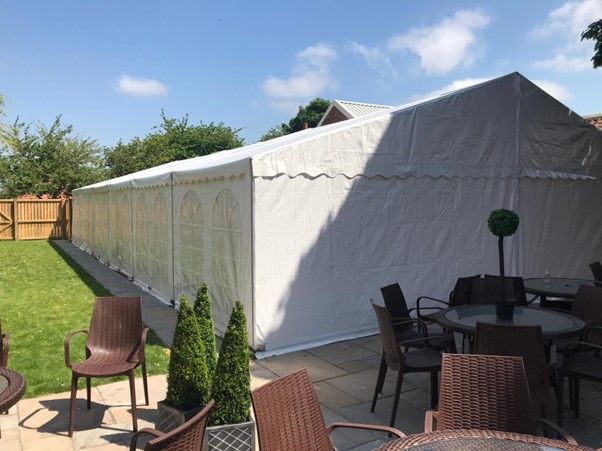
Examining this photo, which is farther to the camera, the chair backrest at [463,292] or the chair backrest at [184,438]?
the chair backrest at [463,292]

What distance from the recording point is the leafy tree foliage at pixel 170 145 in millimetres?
28828

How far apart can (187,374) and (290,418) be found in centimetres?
131

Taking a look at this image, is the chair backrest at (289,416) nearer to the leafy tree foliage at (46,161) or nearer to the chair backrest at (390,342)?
the chair backrest at (390,342)

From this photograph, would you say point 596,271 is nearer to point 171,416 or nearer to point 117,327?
point 171,416

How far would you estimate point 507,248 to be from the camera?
753 centimetres

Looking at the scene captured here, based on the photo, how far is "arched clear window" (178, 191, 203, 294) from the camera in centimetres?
676

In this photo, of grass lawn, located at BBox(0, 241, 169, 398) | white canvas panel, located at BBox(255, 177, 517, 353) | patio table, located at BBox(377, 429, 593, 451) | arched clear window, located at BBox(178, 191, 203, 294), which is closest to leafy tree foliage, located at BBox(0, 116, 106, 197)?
grass lawn, located at BBox(0, 241, 169, 398)

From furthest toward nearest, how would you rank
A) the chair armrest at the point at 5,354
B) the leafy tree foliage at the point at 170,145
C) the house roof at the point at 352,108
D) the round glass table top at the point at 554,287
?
the leafy tree foliage at the point at 170,145 → the house roof at the point at 352,108 → the round glass table top at the point at 554,287 → the chair armrest at the point at 5,354

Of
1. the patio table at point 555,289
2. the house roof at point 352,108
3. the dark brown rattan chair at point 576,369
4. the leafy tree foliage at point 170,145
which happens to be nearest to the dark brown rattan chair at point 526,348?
the dark brown rattan chair at point 576,369

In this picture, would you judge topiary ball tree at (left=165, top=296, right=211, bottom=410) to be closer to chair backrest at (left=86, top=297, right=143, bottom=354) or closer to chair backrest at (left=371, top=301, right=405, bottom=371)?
chair backrest at (left=86, top=297, right=143, bottom=354)

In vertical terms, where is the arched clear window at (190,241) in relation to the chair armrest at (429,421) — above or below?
above

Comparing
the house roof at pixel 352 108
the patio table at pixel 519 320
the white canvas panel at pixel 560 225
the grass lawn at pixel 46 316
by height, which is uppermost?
the house roof at pixel 352 108

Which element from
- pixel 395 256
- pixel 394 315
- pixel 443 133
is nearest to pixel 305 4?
pixel 443 133

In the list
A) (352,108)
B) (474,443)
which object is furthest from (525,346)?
(352,108)
